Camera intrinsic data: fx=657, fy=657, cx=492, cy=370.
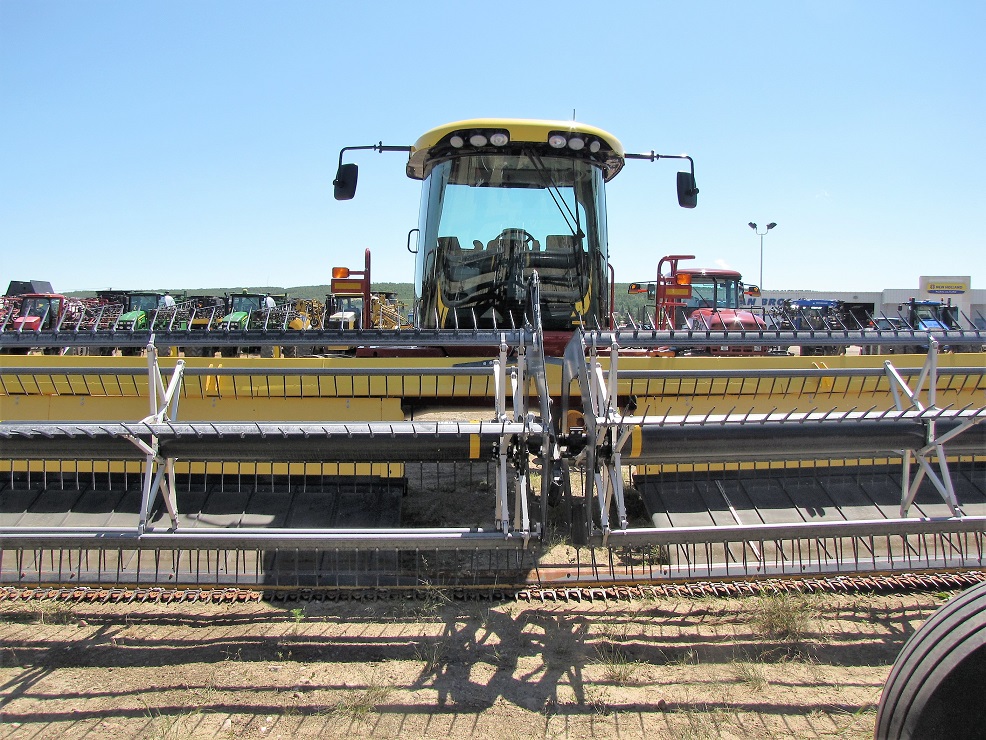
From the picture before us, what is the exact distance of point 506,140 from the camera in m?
4.38

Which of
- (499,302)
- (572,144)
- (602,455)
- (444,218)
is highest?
(572,144)

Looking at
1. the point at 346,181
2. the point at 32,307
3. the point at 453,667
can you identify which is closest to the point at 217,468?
the point at 453,667

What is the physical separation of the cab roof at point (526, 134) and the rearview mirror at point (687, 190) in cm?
55

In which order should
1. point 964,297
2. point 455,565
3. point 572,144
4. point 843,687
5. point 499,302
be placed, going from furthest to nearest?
point 964,297
point 499,302
point 572,144
point 455,565
point 843,687

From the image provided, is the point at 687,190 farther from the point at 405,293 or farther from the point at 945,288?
the point at 405,293

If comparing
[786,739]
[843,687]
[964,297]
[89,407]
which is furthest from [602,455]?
[964,297]

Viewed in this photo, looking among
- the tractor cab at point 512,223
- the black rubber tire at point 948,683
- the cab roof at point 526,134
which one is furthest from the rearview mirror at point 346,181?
the black rubber tire at point 948,683

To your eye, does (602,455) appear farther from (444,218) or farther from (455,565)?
(444,218)

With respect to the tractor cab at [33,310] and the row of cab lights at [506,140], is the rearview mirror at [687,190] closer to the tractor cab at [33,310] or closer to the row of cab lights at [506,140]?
the row of cab lights at [506,140]

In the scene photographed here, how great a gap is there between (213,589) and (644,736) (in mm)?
2199

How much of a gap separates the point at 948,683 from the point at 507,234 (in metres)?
3.86

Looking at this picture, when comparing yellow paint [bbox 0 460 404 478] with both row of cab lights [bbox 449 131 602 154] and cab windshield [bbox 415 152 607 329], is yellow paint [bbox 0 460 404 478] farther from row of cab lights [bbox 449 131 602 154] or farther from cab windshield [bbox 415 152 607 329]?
row of cab lights [bbox 449 131 602 154]

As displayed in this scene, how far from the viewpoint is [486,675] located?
2727 millimetres

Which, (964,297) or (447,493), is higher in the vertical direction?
(964,297)
